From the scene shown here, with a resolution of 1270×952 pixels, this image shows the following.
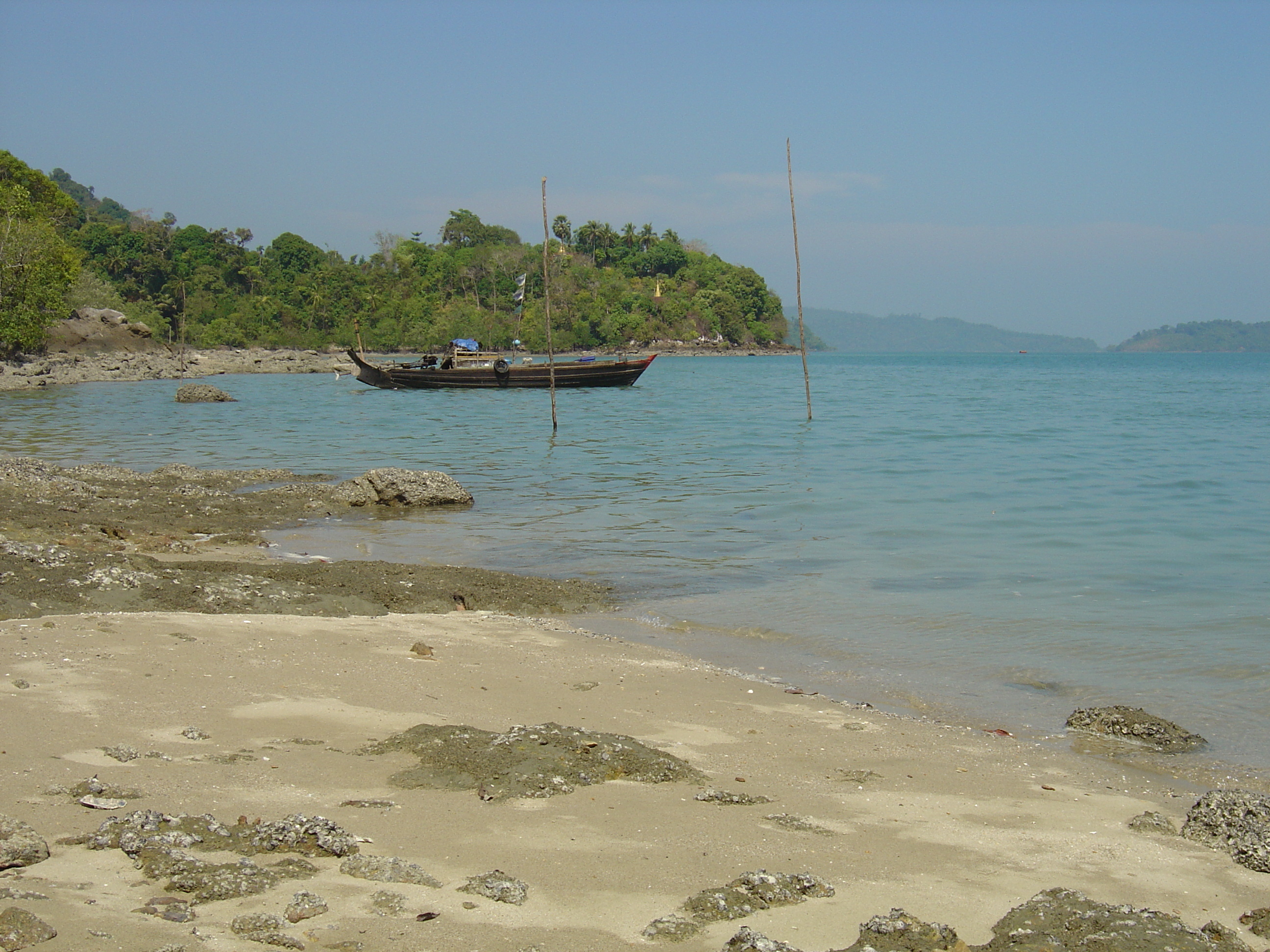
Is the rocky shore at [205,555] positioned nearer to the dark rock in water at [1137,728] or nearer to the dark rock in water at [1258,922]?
the dark rock in water at [1137,728]

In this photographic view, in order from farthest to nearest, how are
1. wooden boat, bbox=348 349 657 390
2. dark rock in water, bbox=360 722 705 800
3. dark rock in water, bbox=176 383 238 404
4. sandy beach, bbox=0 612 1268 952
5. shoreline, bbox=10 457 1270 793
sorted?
1. wooden boat, bbox=348 349 657 390
2. dark rock in water, bbox=176 383 238 404
3. shoreline, bbox=10 457 1270 793
4. dark rock in water, bbox=360 722 705 800
5. sandy beach, bbox=0 612 1268 952

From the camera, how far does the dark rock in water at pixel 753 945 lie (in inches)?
110

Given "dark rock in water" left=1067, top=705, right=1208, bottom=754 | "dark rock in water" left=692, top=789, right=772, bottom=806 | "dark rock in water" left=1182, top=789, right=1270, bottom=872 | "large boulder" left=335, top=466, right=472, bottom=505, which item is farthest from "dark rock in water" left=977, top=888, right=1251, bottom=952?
"large boulder" left=335, top=466, right=472, bottom=505

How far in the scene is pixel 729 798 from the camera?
4.16 metres

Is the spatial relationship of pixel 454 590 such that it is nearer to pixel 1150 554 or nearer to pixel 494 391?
pixel 1150 554

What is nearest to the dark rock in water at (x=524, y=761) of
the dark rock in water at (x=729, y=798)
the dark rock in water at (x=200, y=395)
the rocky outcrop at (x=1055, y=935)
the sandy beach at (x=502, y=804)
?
the sandy beach at (x=502, y=804)

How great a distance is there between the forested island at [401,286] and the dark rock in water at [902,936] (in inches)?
2287

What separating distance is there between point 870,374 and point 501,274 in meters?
48.8

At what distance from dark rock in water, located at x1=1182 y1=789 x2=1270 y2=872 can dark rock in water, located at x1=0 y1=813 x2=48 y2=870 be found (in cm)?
418

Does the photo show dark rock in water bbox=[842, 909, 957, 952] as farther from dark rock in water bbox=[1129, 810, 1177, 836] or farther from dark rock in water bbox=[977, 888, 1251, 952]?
dark rock in water bbox=[1129, 810, 1177, 836]

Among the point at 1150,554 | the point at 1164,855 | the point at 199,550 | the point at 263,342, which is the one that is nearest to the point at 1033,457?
the point at 1150,554

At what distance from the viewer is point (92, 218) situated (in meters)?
115

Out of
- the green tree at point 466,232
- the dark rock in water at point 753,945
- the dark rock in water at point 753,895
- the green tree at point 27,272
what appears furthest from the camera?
the green tree at point 466,232

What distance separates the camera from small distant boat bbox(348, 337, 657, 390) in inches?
1780
